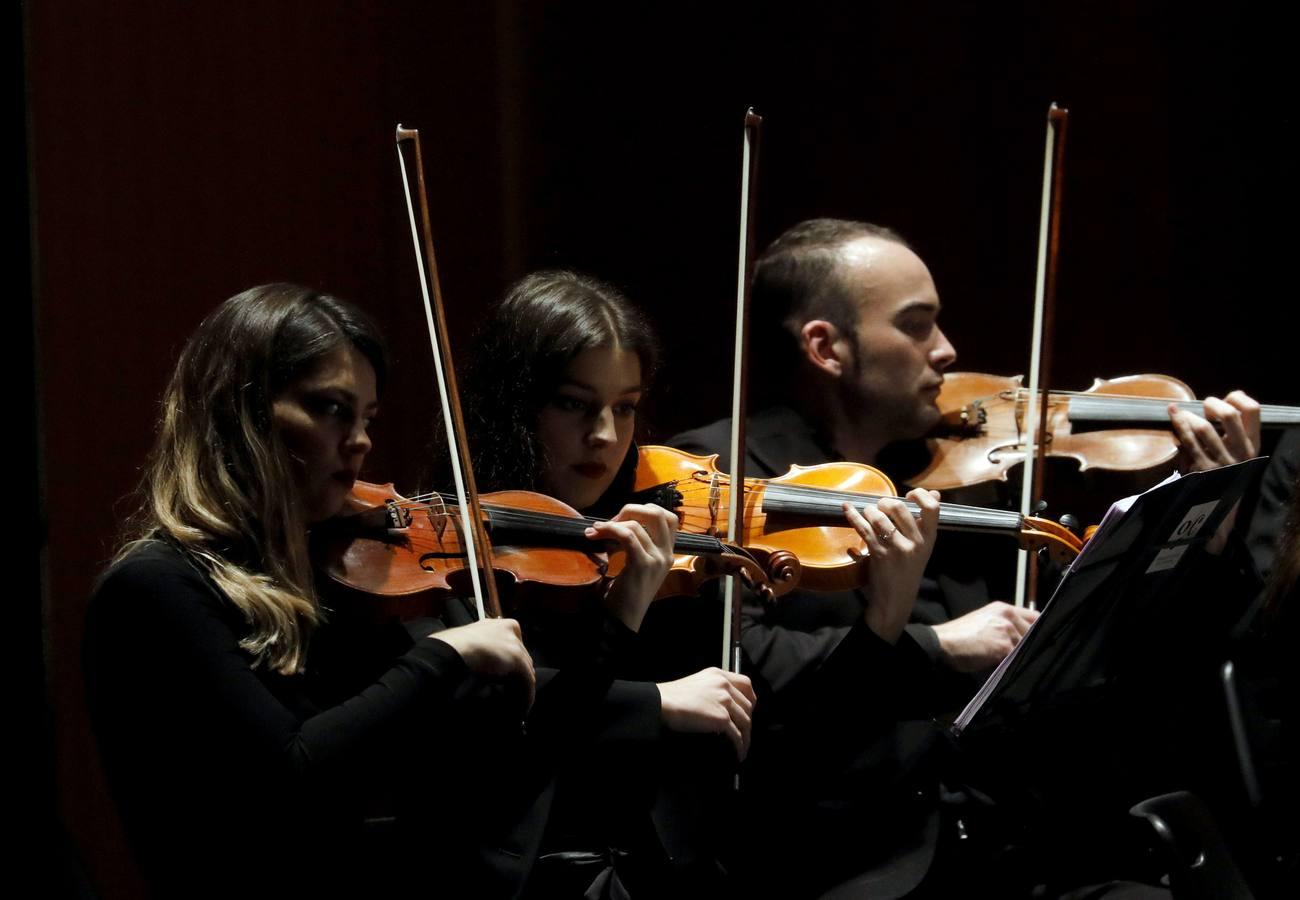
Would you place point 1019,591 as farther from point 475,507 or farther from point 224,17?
point 224,17

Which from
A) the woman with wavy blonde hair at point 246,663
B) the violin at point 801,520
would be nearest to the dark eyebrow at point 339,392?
the woman with wavy blonde hair at point 246,663

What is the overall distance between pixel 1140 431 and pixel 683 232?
34.5 inches

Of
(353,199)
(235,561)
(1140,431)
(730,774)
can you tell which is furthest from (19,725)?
(1140,431)

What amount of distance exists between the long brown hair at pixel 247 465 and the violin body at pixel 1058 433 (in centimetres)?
93

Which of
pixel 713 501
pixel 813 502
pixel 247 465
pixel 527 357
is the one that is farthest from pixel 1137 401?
pixel 247 465

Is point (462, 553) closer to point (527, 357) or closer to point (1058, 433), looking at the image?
point (527, 357)

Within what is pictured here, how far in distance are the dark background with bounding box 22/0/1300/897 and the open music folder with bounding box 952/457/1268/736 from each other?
39.2 inches

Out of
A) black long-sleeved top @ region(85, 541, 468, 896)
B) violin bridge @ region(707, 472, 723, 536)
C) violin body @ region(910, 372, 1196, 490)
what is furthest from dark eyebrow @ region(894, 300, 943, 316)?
black long-sleeved top @ region(85, 541, 468, 896)

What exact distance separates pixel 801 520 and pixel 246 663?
717mm

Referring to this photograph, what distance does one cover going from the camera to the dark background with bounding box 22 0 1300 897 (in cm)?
187

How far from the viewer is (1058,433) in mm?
2076

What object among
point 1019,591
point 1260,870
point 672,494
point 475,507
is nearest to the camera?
point 475,507

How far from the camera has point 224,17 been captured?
6.38 feet

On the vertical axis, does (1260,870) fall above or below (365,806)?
below
